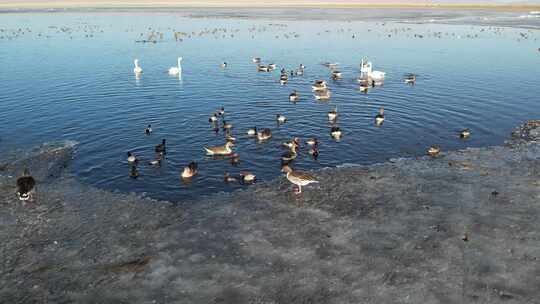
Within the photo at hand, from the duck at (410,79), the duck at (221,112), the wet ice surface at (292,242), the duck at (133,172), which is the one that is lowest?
the wet ice surface at (292,242)

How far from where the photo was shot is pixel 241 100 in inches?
1655

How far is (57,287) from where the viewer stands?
1602 cm

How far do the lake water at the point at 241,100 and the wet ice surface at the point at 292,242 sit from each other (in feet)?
9.59

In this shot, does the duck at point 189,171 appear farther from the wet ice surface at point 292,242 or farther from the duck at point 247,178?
the wet ice surface at point 292,242

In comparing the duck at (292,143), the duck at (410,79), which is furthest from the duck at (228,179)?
the duck at (410,79)

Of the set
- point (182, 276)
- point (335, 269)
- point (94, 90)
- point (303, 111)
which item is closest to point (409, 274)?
point (335, 269)

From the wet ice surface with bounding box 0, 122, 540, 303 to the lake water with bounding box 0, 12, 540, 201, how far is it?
2.92 metres

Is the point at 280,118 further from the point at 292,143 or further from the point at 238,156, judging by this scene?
the point at 238,156

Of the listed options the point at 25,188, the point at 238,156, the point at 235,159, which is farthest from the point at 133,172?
the point at 238,156

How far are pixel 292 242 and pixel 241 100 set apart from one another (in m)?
24.9

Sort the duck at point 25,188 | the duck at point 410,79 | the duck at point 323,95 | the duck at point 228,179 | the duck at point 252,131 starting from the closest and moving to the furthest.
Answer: the duck at point 25,188, the duck at point 228,179, the duck at point 252,131, the duck at point 323,95, the duck at point 410,79

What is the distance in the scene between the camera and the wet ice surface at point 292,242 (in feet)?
51.7

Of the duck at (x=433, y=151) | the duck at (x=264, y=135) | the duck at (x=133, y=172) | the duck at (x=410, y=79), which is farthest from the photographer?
the duck at (x=410, y=79)

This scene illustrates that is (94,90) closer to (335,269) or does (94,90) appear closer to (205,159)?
(205,159)
